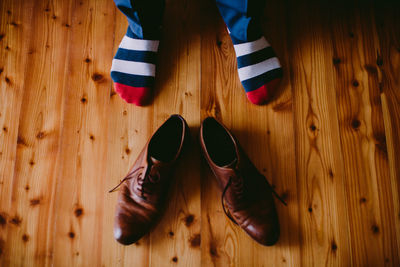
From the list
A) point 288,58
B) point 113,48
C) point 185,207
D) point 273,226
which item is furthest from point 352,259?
point 113,48

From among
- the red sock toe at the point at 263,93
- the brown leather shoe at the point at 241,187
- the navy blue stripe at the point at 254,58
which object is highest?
the navy blue stripe at the point at 254,58

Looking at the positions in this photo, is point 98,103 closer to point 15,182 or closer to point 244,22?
point 15,182

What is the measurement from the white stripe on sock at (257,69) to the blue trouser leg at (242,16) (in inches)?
3.7

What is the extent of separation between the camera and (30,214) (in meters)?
0.81

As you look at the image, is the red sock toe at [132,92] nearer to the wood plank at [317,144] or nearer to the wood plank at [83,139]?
the wood plank at [83,139]

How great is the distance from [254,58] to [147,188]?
565 mm

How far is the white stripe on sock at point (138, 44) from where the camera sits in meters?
0.85

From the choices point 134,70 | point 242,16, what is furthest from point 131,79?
point 242,16

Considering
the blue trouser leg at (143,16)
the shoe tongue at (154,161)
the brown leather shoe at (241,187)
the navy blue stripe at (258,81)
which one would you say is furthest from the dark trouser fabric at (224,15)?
the shoe tongue at (154,161)

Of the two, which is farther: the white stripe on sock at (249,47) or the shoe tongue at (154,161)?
the white stripe on sock at (249,47)

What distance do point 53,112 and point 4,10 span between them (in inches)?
18.6

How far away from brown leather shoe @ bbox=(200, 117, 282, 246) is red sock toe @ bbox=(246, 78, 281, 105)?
0.55 ft

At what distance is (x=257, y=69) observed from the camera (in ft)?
2.79

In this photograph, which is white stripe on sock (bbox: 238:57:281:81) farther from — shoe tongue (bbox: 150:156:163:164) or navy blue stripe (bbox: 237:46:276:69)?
shoe tongue (bbox: 150:156:163:164)
